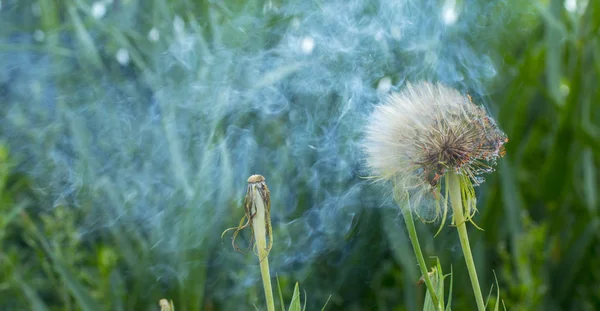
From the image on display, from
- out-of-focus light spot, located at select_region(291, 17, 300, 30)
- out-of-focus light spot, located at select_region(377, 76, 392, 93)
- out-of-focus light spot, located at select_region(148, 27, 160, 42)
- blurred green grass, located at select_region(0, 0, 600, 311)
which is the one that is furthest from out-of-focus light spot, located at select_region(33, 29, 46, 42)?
out-of-focus light spot, located at select_region(377, 76, 392, 93)

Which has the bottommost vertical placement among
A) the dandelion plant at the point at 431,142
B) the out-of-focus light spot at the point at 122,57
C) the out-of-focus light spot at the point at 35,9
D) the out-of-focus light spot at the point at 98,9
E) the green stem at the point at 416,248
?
the green stem at the point at 416,248

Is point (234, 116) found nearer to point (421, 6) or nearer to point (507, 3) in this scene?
point (421, 6)

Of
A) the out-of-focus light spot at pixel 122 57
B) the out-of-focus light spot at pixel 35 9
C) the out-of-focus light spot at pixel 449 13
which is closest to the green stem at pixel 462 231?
the out-of-focus light spot at pixel 449 13

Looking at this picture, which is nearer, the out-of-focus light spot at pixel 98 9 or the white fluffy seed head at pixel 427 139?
the white fluffy seed head at pixel 427 139

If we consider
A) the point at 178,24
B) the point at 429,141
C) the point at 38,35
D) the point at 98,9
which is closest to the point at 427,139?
the point at 429,141

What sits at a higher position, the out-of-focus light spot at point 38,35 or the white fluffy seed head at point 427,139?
the out-of-focus light spot at point 38,35

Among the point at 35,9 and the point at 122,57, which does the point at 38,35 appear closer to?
the point at 35,9

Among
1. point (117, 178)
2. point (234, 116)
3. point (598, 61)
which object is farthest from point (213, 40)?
point (598, 61)

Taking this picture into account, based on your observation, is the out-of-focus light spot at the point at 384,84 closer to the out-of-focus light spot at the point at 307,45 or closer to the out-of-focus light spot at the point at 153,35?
the out-of-focus light spot at the point at 307,45
